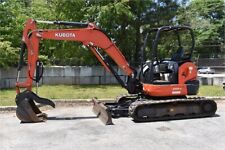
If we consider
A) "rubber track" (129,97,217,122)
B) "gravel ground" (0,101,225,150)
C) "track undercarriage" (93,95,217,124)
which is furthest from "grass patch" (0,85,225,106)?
"rubber track" (129,97,217,122)

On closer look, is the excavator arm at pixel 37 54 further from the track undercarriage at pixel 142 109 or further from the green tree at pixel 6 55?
the green tree at pixel 6 55

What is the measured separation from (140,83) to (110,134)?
280 centimetres

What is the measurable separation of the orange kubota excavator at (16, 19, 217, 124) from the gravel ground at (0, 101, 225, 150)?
1.07ft

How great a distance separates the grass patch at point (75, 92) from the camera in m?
15.1

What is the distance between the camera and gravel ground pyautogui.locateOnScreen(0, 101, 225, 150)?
8.31 m

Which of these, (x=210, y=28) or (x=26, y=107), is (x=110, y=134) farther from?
(x=210, y=28)

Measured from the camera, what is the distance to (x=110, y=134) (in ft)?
30.9

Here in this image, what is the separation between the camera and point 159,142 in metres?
8.59

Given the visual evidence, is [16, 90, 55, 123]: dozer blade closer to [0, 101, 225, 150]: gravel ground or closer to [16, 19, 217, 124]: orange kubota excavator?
[16, 19, 217, 124]: orange kubota excavator

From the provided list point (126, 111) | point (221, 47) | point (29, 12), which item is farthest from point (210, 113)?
point (221, 47)

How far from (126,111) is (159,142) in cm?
298

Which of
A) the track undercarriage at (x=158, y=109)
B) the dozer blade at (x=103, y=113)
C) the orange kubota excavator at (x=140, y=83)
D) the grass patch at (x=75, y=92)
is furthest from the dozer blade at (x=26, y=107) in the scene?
the grass patch at (x=75, y=92)

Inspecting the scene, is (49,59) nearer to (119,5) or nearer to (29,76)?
(119,5)

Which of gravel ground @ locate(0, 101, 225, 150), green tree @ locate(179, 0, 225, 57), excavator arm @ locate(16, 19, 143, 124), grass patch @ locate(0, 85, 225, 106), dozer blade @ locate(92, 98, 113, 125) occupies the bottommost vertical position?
gravel ground @ locate(0, 101, 225, 150)
